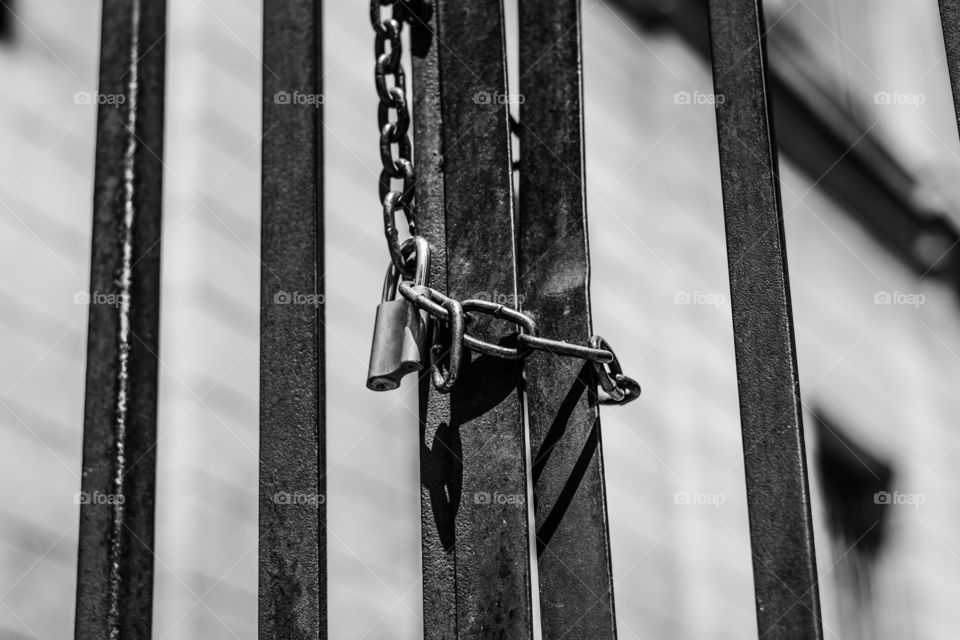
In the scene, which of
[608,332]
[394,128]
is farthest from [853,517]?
[394,128]

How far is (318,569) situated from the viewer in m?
1.06

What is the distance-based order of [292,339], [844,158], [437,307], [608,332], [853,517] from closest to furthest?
[437,307] < [292,339] < [608,332] < [844,158] < [853,517]

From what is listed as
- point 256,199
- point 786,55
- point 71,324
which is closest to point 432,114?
point 71,324

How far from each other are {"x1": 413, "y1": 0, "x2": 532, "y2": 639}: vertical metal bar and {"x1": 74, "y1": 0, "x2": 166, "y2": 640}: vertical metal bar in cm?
31

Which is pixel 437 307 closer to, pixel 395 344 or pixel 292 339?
pixel 395 344

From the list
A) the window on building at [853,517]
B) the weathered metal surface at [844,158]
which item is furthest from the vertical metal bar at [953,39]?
the window on building at [853,517]

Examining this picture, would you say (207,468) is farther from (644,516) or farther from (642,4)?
(642,4)

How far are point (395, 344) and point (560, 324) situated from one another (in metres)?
0.18

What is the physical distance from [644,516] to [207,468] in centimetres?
139

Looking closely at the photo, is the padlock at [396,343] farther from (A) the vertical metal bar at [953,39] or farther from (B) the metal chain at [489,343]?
(A) the vertical metal bar at [953,39]

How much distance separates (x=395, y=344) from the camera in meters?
1.02

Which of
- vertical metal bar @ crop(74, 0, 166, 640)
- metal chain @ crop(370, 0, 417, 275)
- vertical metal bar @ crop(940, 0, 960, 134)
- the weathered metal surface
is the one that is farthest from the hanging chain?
→ the weathered metal surface

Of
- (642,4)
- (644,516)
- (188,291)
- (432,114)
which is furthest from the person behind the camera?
(642,4)

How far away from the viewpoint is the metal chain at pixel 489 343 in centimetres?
99
